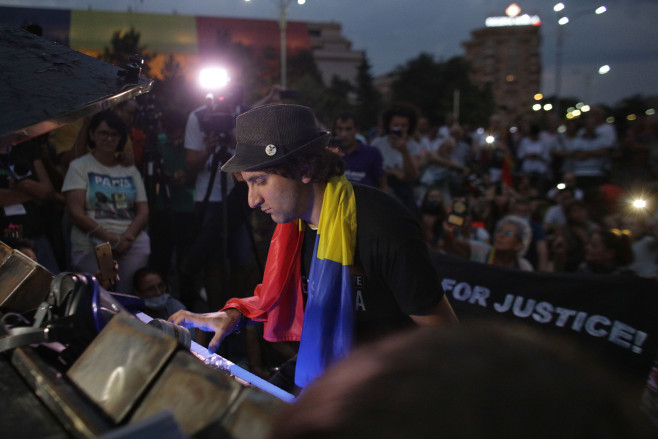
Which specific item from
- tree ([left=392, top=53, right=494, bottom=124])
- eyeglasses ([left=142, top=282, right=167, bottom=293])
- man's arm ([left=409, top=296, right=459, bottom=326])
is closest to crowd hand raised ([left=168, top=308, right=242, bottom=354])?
man's arm ([left=409, top=296, right=459, bottom=326])

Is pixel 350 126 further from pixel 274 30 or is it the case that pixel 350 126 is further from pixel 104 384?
pixel 274 30

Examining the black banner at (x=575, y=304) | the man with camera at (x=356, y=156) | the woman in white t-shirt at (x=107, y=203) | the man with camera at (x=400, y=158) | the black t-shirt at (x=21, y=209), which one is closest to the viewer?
the black banner at (x=575, y=304)

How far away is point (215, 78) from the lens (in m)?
4.07

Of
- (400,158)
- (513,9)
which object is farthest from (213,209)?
(513,9)

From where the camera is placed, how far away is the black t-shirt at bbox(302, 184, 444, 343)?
5.69 ft

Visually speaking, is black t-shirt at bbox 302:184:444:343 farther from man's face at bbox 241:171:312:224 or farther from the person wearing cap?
man's face at bbox 241:171:312:224

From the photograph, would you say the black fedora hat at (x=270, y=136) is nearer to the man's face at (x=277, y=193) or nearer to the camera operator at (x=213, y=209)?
the man's face at (x=277, y=193)

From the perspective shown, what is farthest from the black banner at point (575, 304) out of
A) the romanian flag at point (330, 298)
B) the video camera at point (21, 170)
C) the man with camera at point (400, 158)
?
the video camera at point (21, 170)

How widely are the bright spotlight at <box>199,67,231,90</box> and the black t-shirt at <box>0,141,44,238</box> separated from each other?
1.50 meters

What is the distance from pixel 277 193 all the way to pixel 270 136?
214 millimetres

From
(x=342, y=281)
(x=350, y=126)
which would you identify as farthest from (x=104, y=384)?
(x=350, y=126)

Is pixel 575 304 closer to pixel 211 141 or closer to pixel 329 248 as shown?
pixel 329 248

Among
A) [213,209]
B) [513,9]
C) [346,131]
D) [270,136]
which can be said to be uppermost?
[513,9]

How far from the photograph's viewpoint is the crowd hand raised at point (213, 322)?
6.01 ft
